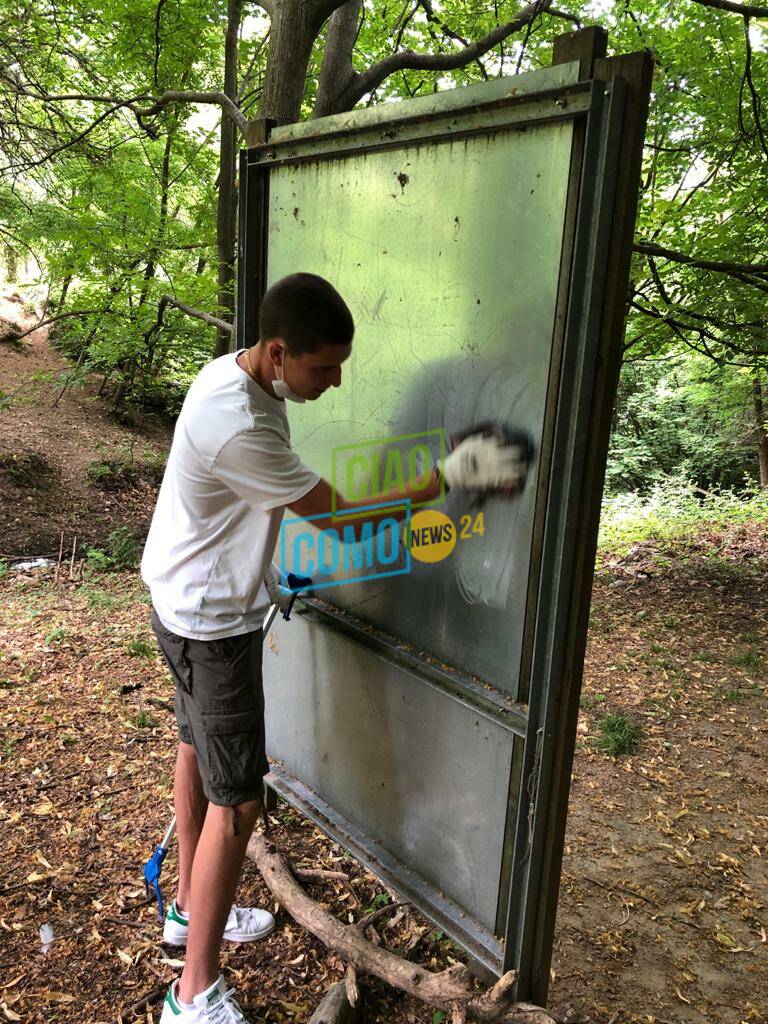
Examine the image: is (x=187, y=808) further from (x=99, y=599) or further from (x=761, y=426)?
(x=761, y=426)

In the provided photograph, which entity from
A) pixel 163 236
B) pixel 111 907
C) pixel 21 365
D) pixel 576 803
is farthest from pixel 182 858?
pixel 21 365

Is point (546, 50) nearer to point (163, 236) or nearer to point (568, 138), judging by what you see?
point (163, 236)

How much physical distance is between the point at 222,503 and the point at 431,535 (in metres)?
0.60

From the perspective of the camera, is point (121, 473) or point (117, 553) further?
point (121, 473)

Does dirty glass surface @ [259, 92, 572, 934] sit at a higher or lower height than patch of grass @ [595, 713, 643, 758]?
higher

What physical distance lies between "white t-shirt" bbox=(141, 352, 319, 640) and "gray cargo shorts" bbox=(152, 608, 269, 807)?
57mm

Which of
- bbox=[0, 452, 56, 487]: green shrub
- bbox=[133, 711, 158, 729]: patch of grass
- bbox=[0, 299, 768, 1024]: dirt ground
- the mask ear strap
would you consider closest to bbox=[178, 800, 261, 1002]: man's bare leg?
bbox=[0, 299, 768, 1024]: dirt ground

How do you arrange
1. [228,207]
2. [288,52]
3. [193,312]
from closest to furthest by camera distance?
1. [288,52]
2. [193,312]
3. [228,207]

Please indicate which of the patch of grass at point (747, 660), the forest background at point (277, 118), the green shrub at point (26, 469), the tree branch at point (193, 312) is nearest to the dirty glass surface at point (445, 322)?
the forest background at point (277, 118)

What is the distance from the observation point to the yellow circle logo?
76.7 inches

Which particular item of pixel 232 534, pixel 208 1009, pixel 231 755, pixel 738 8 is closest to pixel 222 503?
pixel 232 534

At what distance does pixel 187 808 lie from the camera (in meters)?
2.26

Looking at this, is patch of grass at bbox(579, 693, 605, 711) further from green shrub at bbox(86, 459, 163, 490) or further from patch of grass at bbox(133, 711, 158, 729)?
green shrub at bbox(86, 459, 163, 490)

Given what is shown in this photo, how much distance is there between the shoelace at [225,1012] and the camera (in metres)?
1.92
